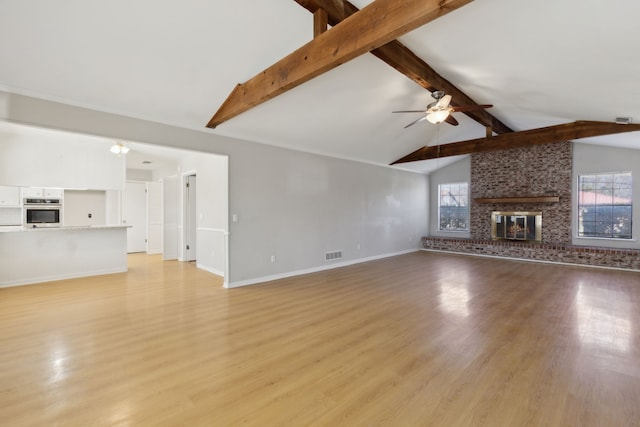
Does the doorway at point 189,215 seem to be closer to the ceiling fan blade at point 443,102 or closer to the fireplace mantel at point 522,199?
the ceiling fan blade at point 443,102

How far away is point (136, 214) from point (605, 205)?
1270 cm

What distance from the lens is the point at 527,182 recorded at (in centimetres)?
794

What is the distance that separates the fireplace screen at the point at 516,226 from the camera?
305 inches

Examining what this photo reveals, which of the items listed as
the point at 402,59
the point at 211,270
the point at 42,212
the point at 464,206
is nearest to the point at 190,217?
the point at 211,270

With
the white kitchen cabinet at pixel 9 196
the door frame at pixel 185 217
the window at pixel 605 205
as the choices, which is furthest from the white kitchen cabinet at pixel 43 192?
the window at pixel 605 205

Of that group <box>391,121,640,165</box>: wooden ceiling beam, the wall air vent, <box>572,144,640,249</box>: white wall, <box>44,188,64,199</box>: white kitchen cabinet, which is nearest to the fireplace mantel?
<box>572,144,640,249</box>: white wall

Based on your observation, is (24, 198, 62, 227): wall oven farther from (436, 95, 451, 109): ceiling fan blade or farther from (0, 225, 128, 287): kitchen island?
(436, 95, 451, 109): ceiling fan blade

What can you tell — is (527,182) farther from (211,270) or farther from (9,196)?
(9,196)

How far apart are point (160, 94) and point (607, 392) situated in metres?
5.20

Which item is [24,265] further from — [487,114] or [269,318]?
[487,114]

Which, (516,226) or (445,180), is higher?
(445,180)

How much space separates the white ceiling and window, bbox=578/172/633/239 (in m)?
3.03

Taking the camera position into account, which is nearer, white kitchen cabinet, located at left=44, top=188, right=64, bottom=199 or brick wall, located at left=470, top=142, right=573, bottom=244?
white kitchen cabinet, located at left=44, top=188, right=64, bottom=199

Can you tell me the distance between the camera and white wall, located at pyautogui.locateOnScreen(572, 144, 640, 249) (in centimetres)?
651
